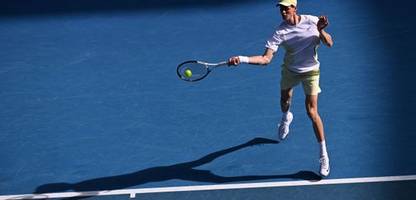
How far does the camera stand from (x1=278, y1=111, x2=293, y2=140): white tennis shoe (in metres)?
9.95

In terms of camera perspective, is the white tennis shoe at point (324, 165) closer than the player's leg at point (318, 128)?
No

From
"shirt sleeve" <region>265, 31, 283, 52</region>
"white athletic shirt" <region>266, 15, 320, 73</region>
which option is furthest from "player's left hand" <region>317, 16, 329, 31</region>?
"shirt sleeve" <region>265, 31, 283, 52</region>

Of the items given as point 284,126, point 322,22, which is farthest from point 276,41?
point 284,126

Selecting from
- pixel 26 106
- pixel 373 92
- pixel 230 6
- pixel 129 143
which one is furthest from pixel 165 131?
pixel 230 6

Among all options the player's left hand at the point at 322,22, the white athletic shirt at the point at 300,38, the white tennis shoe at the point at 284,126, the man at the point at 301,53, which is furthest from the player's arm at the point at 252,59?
the white tennis shoe at the point at 284,126

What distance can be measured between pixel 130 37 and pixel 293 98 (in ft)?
11.8

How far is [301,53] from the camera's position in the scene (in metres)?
8.98

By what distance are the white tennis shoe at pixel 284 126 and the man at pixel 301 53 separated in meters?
0.67

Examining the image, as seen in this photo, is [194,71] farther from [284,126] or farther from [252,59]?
[284,126]

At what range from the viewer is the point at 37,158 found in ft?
33.0

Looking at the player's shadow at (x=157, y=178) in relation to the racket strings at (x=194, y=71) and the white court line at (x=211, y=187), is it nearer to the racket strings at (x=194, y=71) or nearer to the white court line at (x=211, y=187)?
the white court line at (x=211, y=187)

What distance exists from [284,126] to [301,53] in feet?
4.44

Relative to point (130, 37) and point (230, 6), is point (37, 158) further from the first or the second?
point (230, 6)

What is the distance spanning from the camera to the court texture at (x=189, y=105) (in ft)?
30.9
